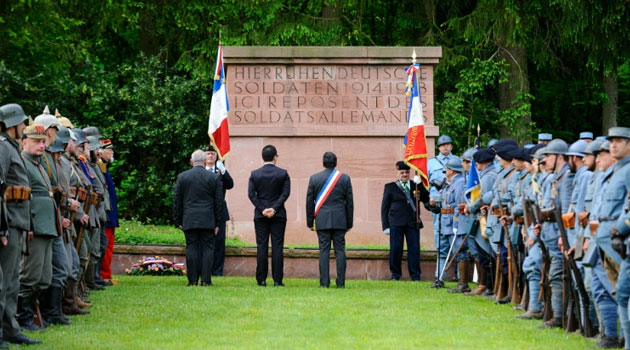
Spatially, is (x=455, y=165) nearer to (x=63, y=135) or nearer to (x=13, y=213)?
(x=63, y=135)

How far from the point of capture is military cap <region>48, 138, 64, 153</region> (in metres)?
14.2

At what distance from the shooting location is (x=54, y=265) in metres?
13.7

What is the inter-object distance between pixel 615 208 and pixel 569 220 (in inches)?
74.5

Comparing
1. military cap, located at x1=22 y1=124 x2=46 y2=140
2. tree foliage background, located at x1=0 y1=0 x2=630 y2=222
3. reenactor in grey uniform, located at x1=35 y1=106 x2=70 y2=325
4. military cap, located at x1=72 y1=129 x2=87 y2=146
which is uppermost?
tree foliage background, located at x1=0 y1=0 x2=630 y2=222

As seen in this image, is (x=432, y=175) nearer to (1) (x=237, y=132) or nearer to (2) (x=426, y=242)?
(2) (x=426, y=242)

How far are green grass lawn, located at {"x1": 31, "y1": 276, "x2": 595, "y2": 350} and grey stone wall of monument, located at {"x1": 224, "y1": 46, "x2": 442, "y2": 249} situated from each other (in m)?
5.55

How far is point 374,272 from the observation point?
22.3 metres

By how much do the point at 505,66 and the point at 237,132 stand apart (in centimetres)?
962

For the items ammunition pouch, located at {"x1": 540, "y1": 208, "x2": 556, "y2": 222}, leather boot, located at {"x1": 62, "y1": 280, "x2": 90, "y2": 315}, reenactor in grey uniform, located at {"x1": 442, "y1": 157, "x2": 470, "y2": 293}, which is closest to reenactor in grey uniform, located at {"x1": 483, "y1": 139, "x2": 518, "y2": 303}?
reenactor in grey uniform, located at {"x1": 442, "y1": 157, "x2": 470, "y2": 293}

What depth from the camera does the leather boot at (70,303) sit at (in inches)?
583

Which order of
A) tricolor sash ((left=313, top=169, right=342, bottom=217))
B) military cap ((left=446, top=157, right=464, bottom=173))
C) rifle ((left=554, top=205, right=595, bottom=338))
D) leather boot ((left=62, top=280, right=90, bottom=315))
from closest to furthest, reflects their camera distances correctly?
rifle ((left=554, top=205, right=595, bottom=338)) → leather boot ((left=62, top=280, right=90, bottom=315)) → tricolor sash ((left=313, top=169, right=342, bottom=217)) → military cap ((left=446, top=157, right=464, bottom=173))

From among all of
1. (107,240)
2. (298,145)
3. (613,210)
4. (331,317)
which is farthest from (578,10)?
(613,210)

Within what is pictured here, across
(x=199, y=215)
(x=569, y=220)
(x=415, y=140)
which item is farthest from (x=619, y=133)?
(x=415, y=140)

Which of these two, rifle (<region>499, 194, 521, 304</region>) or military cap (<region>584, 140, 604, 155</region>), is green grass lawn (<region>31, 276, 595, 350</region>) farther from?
military cap (<region>584, 140, 604, 155</region>)
